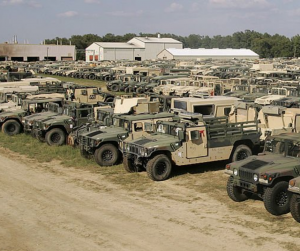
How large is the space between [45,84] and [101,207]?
22.4 metres

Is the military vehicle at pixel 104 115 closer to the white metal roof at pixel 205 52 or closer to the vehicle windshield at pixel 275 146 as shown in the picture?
the vehicle windshield at pixel 275 146

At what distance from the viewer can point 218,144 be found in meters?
13.4

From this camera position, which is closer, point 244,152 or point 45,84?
point 244,152

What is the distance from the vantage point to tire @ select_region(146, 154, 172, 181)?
495 inches

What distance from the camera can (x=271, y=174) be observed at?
9.52 m

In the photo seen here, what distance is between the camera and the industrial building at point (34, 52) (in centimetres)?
9056

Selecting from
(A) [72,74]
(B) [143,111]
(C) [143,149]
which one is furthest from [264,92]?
(A) [72,74]

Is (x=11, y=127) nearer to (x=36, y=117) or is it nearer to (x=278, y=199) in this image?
(x=36, y=117)

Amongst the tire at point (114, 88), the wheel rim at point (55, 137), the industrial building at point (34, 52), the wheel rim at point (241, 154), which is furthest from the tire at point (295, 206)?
the industrial building at point (34, 52)

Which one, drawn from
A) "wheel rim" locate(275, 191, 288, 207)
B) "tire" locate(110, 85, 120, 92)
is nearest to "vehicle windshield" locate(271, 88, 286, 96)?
"tire" locate(110, 85, 120, 92)

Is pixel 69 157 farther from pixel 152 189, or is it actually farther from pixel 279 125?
pixel 279 125

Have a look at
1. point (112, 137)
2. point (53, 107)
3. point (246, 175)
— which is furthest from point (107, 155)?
point (53, 107)

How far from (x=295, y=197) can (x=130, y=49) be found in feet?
284

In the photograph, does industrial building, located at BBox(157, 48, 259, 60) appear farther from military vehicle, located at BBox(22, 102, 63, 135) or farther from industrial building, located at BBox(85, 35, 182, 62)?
military vehicle, located at BBox(22, 102, 63, 135)
